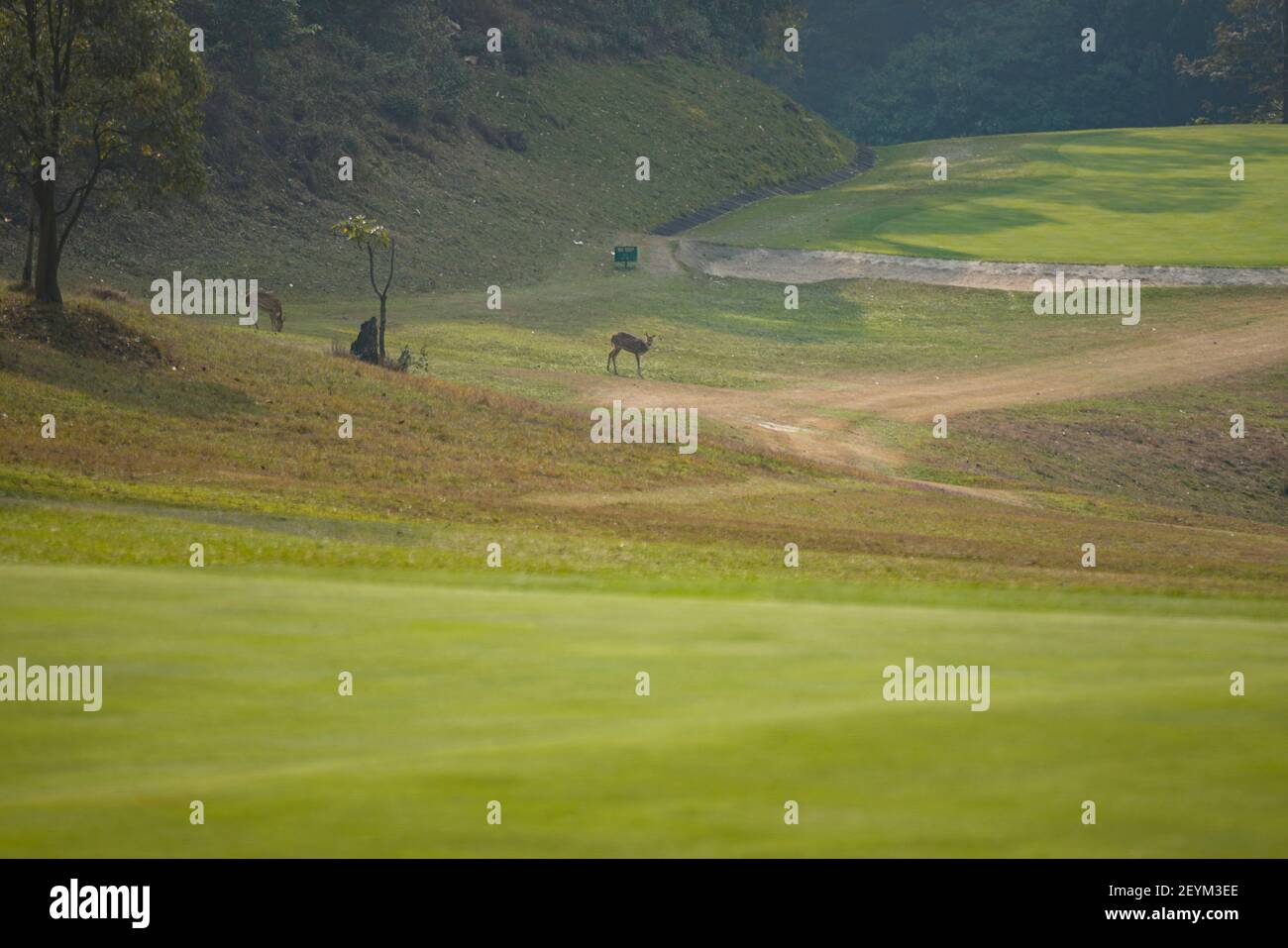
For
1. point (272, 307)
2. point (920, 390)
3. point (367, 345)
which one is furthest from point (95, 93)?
point (920, 390)

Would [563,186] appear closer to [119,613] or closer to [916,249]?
[916,249]

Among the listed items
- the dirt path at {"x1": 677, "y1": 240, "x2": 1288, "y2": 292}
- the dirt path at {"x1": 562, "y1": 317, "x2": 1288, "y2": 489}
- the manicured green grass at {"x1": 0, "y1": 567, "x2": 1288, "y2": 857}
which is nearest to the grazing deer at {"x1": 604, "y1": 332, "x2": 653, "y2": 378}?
the dirt path at {"x1": 562, "y1": 317, "x2": 1288, "y2": 489}

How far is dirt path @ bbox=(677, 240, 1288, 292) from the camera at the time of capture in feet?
206

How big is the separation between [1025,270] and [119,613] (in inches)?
2298

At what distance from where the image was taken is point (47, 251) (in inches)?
1356

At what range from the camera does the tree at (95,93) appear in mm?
32750

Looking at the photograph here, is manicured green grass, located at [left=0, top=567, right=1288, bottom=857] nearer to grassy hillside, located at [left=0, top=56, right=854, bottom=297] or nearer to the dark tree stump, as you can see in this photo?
the dark tree stump

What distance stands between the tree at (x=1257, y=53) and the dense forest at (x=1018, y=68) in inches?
6.3

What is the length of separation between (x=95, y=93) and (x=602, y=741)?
98.4 feet

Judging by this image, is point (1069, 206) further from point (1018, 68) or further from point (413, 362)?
point (1018, 68)

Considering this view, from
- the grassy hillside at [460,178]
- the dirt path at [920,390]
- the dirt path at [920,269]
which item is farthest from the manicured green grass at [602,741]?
the dirt path at [920,269]

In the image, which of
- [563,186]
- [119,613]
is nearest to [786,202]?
[563,186]
